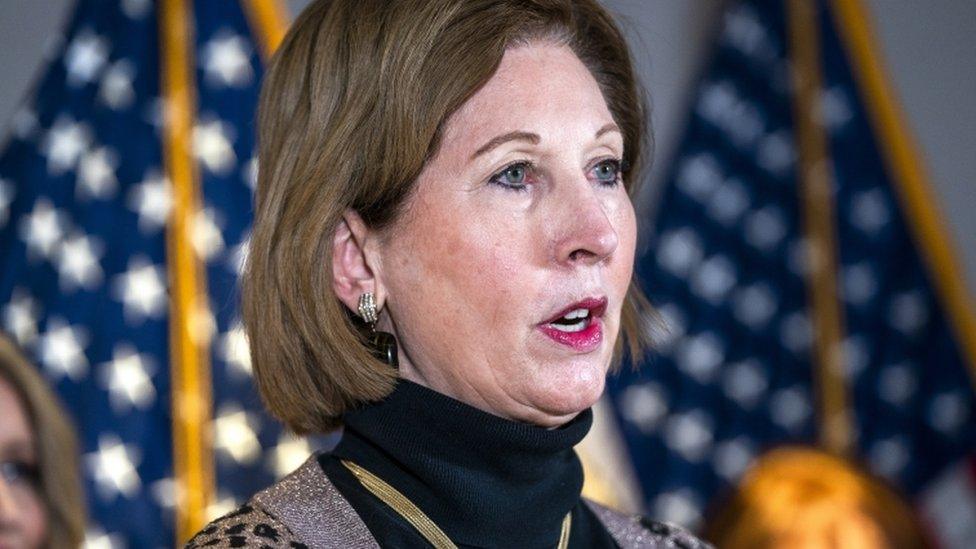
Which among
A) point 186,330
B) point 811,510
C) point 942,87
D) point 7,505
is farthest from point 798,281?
point 7,505

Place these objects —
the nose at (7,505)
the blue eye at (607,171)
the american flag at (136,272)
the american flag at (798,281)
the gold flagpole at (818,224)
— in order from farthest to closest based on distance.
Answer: the gold flagpole at (818,224) → the american flag at (798,281) → the american flag at (136,272) → the nose at (7,505) → the blue eye at (607,171)

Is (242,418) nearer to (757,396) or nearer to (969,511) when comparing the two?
(757,396)

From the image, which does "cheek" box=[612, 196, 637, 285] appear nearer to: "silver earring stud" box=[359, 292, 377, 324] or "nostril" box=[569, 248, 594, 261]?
"nostril" box=[569, 248, 594, 261]

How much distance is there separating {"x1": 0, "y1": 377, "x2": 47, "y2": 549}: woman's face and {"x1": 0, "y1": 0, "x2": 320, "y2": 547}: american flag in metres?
0.12

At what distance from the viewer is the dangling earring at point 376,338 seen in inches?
66.2

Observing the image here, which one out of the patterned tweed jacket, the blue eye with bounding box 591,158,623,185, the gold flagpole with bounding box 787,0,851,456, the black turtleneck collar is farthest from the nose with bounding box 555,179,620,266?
the gold flagpole with bounding box 787,0,851,456

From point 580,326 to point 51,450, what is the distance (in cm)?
175

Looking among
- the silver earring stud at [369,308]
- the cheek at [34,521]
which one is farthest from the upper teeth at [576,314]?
the cheek at [34,521]

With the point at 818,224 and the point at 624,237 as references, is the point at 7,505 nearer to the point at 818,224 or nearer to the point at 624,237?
the point at 624,237

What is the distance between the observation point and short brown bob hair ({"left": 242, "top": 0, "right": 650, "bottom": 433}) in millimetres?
1626

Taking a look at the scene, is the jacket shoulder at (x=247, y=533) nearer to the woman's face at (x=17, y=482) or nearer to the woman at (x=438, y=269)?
the woman at (x=438, y=269)

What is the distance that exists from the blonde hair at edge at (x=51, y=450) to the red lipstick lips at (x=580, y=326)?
171cm

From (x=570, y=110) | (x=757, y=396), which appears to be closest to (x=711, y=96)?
(x=757, y=396)

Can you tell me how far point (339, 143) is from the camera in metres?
1.64
